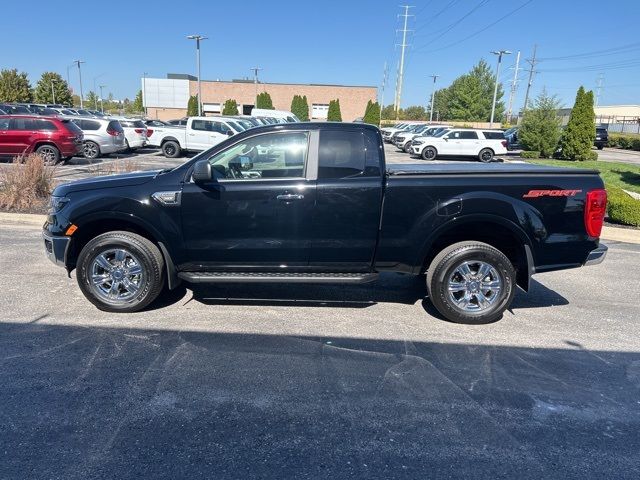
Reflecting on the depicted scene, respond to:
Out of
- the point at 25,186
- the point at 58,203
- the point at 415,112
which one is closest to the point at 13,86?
the point at 25,186

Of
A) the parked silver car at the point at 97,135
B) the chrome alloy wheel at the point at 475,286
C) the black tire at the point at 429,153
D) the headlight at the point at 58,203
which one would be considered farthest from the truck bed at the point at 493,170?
the black tire at the point at 429,153

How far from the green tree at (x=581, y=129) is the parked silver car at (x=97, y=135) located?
21.3 metres

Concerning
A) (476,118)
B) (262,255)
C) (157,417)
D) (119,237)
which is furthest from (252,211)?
(476,118)

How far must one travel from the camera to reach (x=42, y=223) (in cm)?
863

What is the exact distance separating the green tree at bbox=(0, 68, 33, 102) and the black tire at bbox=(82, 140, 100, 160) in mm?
50964

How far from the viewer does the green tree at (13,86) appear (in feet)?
194

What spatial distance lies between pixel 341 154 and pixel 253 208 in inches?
39.6

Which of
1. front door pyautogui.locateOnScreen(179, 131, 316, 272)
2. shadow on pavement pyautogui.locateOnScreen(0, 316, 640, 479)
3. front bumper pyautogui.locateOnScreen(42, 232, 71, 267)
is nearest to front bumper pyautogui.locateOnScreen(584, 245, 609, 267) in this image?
shadow on pavement pyautogui.locateOnScreen(0, 316, 640, 479)

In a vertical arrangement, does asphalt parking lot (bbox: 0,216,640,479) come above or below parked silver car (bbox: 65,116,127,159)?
below

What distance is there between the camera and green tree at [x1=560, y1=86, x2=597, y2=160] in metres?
23.8

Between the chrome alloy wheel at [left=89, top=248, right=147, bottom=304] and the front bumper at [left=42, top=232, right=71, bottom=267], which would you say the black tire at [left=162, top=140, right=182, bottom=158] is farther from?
the chrome alloy wheel at [left=89, top=248, right=147, bottom=304]

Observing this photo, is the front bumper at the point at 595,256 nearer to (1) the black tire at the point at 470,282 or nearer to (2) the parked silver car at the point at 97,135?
(1) the black tire at the point at 470,282

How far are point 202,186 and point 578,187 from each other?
361 cm

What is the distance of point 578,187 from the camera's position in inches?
183
